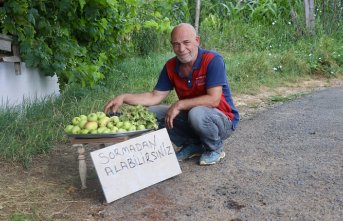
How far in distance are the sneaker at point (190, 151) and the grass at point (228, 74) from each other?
1.33 m

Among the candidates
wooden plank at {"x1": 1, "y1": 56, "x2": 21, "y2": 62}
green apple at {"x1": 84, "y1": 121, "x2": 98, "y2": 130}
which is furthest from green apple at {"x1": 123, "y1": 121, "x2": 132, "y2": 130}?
wooden plank at {"x1": 1, "y1": 56, "x2": 21, "y2": 62}

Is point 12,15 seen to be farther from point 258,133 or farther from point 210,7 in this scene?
point 210,7

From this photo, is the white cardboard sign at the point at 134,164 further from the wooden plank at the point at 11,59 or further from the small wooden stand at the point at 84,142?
the wooden plank at the point at 11,59

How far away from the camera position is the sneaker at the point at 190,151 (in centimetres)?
474

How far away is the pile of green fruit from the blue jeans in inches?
16.0

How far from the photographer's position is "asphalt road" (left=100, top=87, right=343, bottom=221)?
3.48 m

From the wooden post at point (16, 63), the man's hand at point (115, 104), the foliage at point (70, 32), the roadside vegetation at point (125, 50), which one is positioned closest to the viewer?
the man's hand at point (115, 104)

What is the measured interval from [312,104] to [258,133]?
202 cm

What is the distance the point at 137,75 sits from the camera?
8508 millimetres

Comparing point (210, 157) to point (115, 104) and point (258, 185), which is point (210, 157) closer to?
point (258, 185)

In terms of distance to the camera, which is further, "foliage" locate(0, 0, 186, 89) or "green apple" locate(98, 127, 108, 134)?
"foliage" locate(0, 0, 186, 89)

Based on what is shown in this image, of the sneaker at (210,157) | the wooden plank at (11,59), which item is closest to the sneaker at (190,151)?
the sneaker at (210,157)

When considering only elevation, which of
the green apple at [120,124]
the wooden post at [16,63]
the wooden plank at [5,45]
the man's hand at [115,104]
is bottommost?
the green apple at [120,124]

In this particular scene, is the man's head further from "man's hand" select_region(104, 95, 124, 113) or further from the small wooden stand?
the small wooden stand
